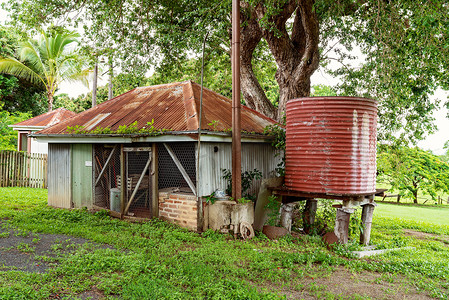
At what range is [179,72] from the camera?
16.2m

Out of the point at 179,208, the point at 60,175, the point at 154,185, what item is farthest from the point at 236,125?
the point at 60,175

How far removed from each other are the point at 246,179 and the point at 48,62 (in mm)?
21584

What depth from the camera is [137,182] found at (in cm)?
998

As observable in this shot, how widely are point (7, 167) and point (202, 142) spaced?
1311 cm

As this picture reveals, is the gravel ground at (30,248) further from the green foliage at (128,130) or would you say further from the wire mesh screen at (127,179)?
the green foliage at (128,130)

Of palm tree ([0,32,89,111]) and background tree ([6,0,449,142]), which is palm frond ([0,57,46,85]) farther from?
background tree ([6,0,449,142])

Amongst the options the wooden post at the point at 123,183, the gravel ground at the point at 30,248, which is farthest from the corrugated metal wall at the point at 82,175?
the gravel ground at the point at 30,248

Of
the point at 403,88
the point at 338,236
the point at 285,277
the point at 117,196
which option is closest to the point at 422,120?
the point at 403,88

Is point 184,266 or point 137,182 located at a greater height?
point 137,182

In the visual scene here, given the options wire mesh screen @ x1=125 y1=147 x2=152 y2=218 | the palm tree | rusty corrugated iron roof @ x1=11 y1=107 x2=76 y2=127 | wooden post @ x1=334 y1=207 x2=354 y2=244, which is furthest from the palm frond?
wooden post @ x1=334 y1=207 x2=354 y2=244

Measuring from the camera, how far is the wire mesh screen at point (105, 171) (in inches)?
414

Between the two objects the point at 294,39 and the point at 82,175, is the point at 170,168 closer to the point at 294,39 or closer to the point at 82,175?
the point at 82,175

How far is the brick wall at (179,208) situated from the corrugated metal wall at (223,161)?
46cm

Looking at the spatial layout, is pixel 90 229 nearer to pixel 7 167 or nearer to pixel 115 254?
pixel 115 254
